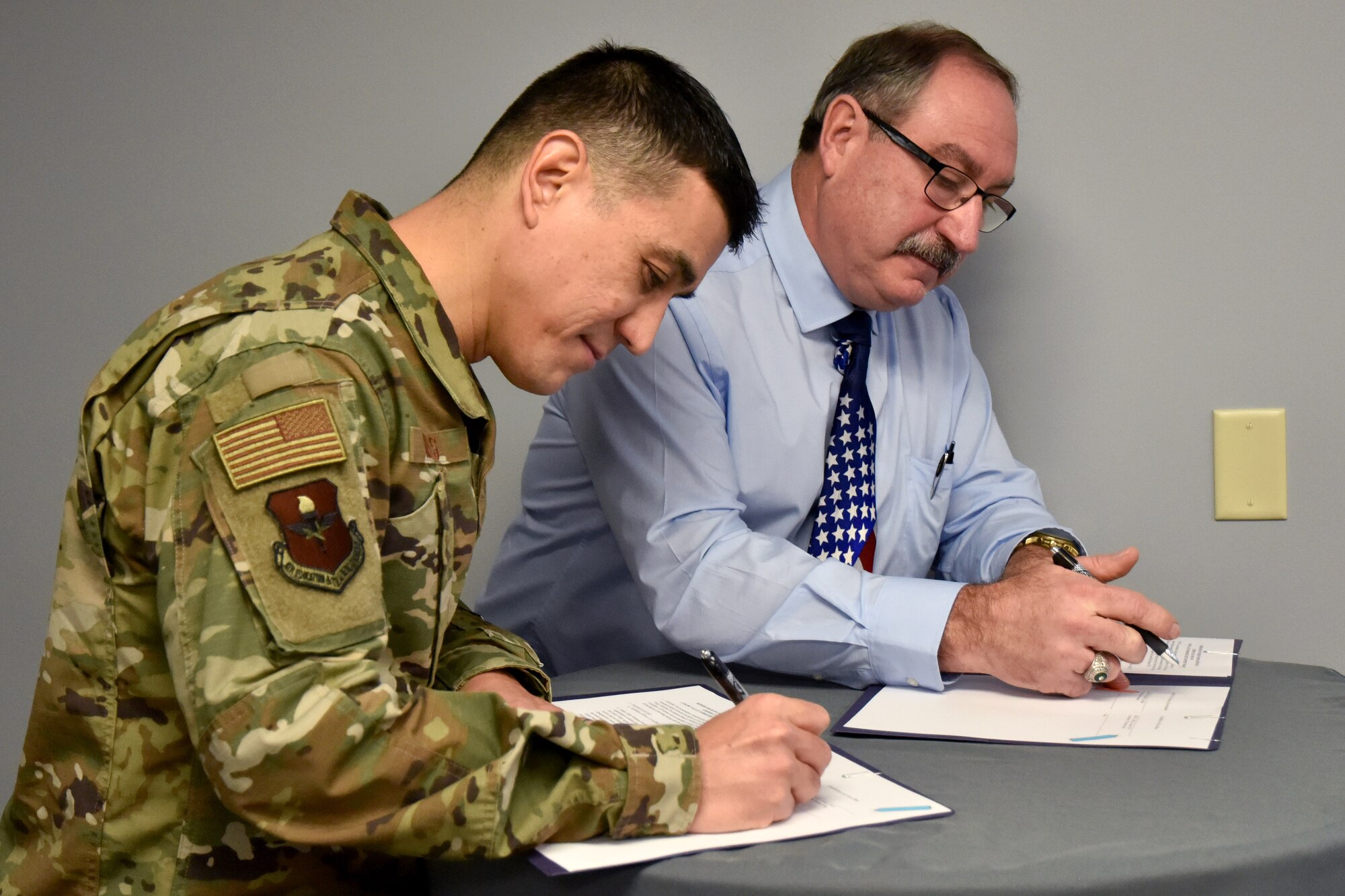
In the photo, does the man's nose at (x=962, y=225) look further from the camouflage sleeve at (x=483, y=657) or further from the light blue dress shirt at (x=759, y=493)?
the camouflage sleeve at (x=483, y=657)

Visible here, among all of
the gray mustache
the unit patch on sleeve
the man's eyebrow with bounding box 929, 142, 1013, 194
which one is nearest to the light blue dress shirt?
the gray mustache

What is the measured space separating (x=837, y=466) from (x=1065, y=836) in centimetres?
85

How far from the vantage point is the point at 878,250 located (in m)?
1.69

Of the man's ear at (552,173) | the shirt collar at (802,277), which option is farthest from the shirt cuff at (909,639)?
the man's ear at (552,173)

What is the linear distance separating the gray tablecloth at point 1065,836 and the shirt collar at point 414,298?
15.6 inches

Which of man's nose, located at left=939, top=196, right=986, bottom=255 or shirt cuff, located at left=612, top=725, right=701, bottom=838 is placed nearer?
shirt cuff, located at left=612, top=725, right=701, bottom=838

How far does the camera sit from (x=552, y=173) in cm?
112

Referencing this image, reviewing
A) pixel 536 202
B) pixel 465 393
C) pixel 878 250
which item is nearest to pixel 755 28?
pixel 878 250

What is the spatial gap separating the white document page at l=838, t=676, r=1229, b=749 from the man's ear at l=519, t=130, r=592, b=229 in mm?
587

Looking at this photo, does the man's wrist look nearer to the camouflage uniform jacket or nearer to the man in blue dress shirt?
the man in blue dress shirt

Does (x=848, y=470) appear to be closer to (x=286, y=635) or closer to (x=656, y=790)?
(x=656, y=790)

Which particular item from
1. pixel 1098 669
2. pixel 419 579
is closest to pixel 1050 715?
pixel 1098 669

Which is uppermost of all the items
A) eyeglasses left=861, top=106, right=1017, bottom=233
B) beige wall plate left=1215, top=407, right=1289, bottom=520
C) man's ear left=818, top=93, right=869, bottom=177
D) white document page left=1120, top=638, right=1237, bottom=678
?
man's ear left=818, top=93, right=869, bottom=177

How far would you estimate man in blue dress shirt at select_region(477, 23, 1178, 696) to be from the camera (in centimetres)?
136
